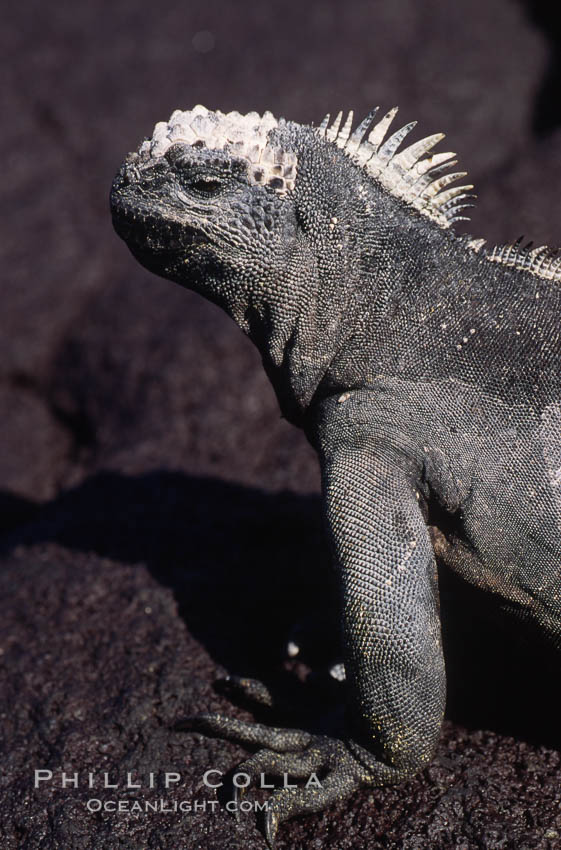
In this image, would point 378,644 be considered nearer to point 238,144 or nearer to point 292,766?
point 292,766

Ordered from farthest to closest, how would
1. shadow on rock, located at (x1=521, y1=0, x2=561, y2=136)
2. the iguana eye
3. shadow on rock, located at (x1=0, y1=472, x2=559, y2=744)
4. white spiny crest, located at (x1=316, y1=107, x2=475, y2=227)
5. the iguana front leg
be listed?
shadow on rock, located at (x1=521, y1=0, x2=561, y2=136)
shadow on rock, located at (x1=0, y1=472, x2=559, y2=744)
white spiny crest, located at (x1=316, y1=107, x2=475, y2=227)
the iguana eye
the iguana front leg

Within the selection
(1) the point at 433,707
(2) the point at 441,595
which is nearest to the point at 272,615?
(2) the point at 441,595

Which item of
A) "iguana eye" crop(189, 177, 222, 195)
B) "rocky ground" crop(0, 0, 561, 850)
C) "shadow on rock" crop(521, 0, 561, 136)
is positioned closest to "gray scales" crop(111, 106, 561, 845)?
"iguana eye" crop(189, 177, 222, 195)

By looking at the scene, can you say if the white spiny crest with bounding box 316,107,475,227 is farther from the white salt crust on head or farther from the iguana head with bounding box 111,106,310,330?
the iguana head with bounding box 111,106,310,330

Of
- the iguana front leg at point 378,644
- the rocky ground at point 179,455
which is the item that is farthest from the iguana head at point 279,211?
the rocky ground at point 179,455

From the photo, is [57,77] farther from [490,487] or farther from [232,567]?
[490,487]

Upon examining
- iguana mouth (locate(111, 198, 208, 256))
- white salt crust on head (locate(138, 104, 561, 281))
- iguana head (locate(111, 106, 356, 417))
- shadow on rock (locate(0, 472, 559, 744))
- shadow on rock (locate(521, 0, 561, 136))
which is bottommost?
shadow on rock (locate(0, 472, 559, 744))

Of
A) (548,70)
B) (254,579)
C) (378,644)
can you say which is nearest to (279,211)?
(378,644)
